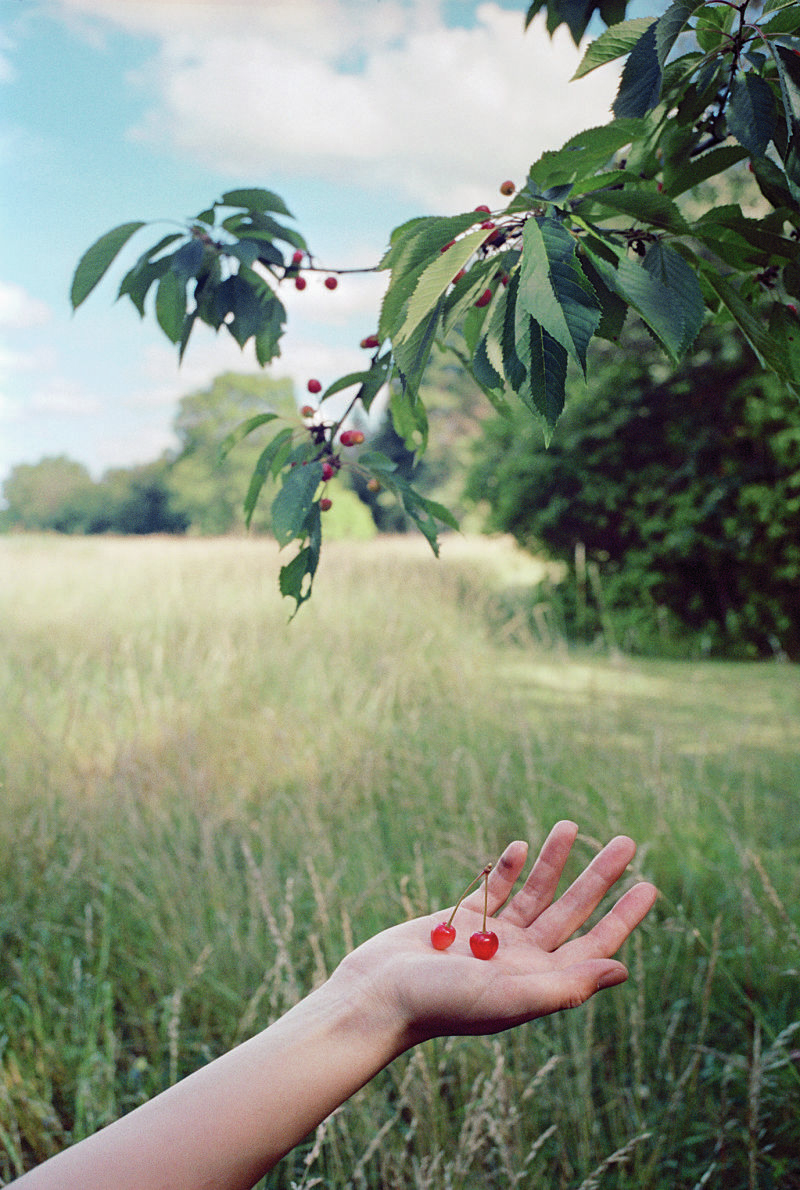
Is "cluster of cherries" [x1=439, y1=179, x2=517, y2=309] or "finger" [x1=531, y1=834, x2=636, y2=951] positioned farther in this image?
"finger" [x1=531, y1=834, x2=636, y2=951]

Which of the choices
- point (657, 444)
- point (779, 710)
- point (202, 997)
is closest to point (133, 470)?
point (657, 444)

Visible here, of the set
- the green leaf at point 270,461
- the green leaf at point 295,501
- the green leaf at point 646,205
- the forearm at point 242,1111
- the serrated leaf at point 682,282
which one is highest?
the green leaf at point 646,205

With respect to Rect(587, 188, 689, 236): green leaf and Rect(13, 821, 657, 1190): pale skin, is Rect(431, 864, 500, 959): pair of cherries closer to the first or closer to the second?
Rect(13, 821, 657, 1190): pale skin

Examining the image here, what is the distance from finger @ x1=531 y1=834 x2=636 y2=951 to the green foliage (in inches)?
20.5

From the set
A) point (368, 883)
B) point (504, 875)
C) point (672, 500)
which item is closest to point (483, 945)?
point (504, 875)

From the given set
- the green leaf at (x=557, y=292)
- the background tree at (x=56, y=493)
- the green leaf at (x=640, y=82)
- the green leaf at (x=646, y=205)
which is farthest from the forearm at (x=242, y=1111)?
the background tree at (x=56, y=493)

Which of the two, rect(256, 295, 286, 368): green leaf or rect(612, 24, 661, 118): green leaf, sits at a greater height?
rect(612, 24, 661, 118): green leaf

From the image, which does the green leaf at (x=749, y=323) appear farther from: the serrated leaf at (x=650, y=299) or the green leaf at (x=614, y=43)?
the green leaf at (x=614, y=43)

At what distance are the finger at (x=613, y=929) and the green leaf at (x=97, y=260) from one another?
113 cm

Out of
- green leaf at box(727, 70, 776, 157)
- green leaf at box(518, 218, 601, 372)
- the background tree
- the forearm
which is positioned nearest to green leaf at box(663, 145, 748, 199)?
green leaf at box(727, 70, 776, 157)

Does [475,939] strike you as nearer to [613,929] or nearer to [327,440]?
[613,929]

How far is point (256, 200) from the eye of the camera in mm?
1317

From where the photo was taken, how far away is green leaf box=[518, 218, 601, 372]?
0.73 m

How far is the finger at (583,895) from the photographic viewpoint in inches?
45.7
